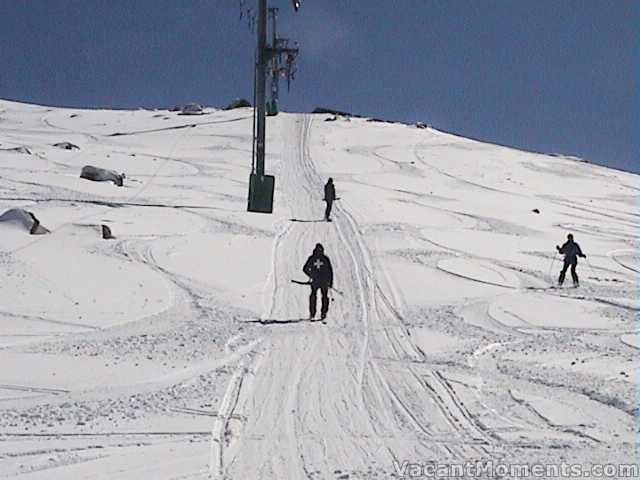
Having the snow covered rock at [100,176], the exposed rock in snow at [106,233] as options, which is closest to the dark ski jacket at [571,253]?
the exposed rock in snow at [106,233]

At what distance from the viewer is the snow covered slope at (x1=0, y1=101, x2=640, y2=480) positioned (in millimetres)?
9703

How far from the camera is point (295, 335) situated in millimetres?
15938

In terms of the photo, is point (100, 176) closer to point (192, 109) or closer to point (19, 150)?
point (19, 150)

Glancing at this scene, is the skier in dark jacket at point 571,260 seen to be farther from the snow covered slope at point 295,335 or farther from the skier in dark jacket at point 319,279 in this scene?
the skier in dark jacket at point 319,279

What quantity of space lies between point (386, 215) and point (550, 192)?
754 inches

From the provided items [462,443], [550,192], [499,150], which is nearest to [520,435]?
[462,443]

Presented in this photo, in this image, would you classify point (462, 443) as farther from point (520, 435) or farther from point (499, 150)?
point (499, 150)

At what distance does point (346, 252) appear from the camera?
2527 centimetres

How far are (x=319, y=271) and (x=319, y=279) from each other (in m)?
0.17

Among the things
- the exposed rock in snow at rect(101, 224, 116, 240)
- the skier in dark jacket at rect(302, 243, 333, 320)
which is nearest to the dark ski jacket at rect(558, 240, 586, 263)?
the skier in dark jacket at rect(302, 243, 333, 320)

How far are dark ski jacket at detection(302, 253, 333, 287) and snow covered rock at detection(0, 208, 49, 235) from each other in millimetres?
8496

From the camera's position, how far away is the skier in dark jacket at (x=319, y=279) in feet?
58.3

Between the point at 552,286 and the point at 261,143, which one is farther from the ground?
the point at 261,143

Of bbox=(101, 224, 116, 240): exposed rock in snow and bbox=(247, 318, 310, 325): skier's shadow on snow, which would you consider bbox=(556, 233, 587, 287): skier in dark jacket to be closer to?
bbox=(247, 318, 310, 325): skier's shadow on snow
